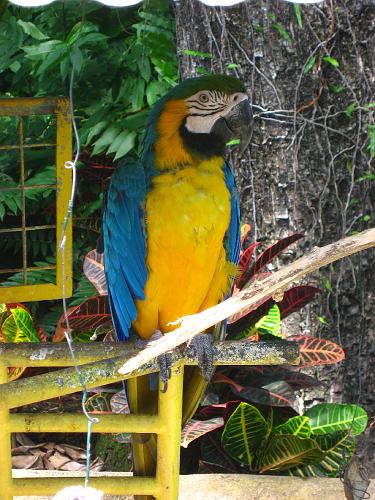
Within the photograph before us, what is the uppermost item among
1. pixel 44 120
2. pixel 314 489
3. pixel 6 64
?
pixel 6 64

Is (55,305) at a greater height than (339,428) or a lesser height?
greater

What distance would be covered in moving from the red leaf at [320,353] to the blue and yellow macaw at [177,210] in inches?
28.6

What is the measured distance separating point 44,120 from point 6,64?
294 millimetres

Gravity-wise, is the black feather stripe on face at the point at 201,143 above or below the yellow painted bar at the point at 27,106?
below

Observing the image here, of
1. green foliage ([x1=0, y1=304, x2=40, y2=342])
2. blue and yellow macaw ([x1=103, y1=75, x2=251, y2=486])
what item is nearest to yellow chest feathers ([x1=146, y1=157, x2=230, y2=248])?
blue and yellow macaw ([x1=103, y1=75, x2=251, y2=486])

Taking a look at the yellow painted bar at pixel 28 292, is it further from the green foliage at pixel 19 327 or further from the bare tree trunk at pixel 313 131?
the bare tree trunk at pixel 313 131

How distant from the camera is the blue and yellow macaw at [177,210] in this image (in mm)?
1815

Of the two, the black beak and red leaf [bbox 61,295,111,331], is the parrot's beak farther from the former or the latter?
red leaf [bbox 61,295,111,331]

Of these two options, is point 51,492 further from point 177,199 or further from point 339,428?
point 339,428

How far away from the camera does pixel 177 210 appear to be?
1.86 m

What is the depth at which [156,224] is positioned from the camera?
188 centimetres

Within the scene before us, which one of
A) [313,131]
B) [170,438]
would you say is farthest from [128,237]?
[313,131]

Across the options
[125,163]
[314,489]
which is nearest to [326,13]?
[125,163]

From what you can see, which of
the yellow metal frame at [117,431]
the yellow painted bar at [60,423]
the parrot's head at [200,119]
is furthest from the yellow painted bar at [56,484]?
the parrot's head at [200,119]
